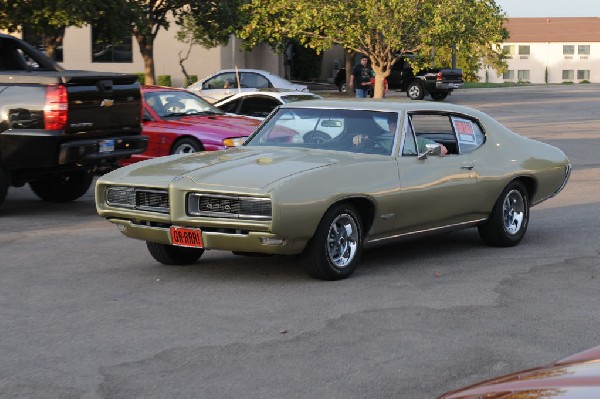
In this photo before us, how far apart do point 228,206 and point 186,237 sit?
0.42m

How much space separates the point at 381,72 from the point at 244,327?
32.1 m

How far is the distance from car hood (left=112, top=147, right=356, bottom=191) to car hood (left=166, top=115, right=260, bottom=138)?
671 cm

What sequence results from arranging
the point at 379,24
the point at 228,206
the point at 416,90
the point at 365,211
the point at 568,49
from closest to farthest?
1. the point at 228,206
2. the point at 365,211
3. the point at 379,24
4. the point at 416,90
5. the point at 568,49

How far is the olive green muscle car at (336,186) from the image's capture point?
844cm

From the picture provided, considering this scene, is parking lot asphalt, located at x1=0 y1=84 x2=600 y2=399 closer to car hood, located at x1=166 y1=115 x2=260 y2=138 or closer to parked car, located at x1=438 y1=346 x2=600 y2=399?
parked car, located at x1=438 y1=346 x2=600 y2=399

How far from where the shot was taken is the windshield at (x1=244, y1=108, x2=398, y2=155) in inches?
379

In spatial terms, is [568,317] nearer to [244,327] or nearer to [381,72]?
[244,327]

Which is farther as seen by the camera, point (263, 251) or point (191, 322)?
point (263, 251)

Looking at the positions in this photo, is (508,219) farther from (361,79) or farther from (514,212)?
(361,79)

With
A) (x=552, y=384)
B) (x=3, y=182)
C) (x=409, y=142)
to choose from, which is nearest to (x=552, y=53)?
(x=3, y=182)

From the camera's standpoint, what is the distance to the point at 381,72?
3878cm

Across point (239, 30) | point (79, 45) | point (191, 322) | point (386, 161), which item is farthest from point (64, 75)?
point (79, 45)

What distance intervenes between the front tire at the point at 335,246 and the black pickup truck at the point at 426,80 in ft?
121

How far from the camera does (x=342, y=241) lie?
887 cm
